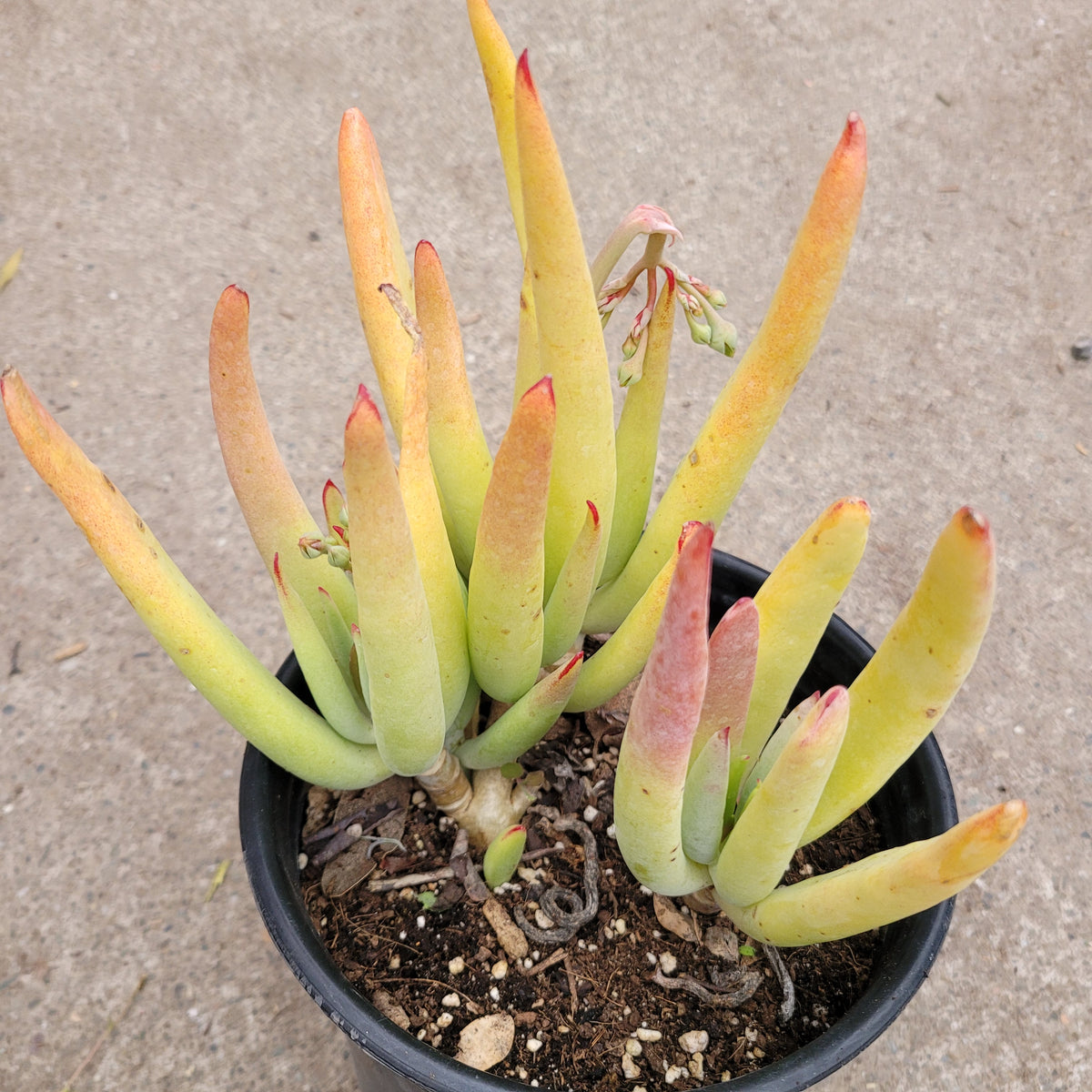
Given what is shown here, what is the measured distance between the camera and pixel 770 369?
0.50m

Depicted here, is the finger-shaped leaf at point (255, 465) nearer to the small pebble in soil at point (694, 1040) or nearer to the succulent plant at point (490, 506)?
the succulent plant at point (490, 506)

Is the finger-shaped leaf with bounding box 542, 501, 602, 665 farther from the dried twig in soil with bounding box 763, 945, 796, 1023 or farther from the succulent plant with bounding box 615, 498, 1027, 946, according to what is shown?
the dried twig in soil with bounding box 763, 945, 796, 1023

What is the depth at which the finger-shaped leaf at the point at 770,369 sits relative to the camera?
444mm

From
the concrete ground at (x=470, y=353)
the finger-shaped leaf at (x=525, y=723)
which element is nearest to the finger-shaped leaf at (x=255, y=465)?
the finger-shaped leaf at (x=525, y=723)

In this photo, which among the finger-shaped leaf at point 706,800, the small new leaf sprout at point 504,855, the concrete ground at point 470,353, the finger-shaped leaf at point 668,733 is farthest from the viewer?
the concrete ground at point 470,353

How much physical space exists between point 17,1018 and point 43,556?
1.70 ft

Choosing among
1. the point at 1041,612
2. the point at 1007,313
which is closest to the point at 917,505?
the point at 1041,612

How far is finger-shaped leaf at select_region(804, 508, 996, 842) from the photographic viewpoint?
1.24 feet

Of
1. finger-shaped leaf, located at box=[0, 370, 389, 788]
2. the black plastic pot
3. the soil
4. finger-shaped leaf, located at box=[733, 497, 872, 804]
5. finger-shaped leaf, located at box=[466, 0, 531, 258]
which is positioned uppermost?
finger-shaped leaf, located at box=[466, 0, 531, 258]

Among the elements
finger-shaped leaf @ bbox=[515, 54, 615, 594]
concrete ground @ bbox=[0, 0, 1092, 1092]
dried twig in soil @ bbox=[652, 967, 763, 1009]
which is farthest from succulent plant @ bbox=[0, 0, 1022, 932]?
concrete ground @ bbox=[0, 0, 1092, 1092]

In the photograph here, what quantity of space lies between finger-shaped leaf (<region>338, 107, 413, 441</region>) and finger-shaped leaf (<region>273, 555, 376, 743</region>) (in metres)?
0.12

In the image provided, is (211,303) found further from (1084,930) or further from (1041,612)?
(1084,930)

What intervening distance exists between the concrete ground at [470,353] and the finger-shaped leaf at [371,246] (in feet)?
2.23

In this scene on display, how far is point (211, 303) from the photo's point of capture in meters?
1.44
